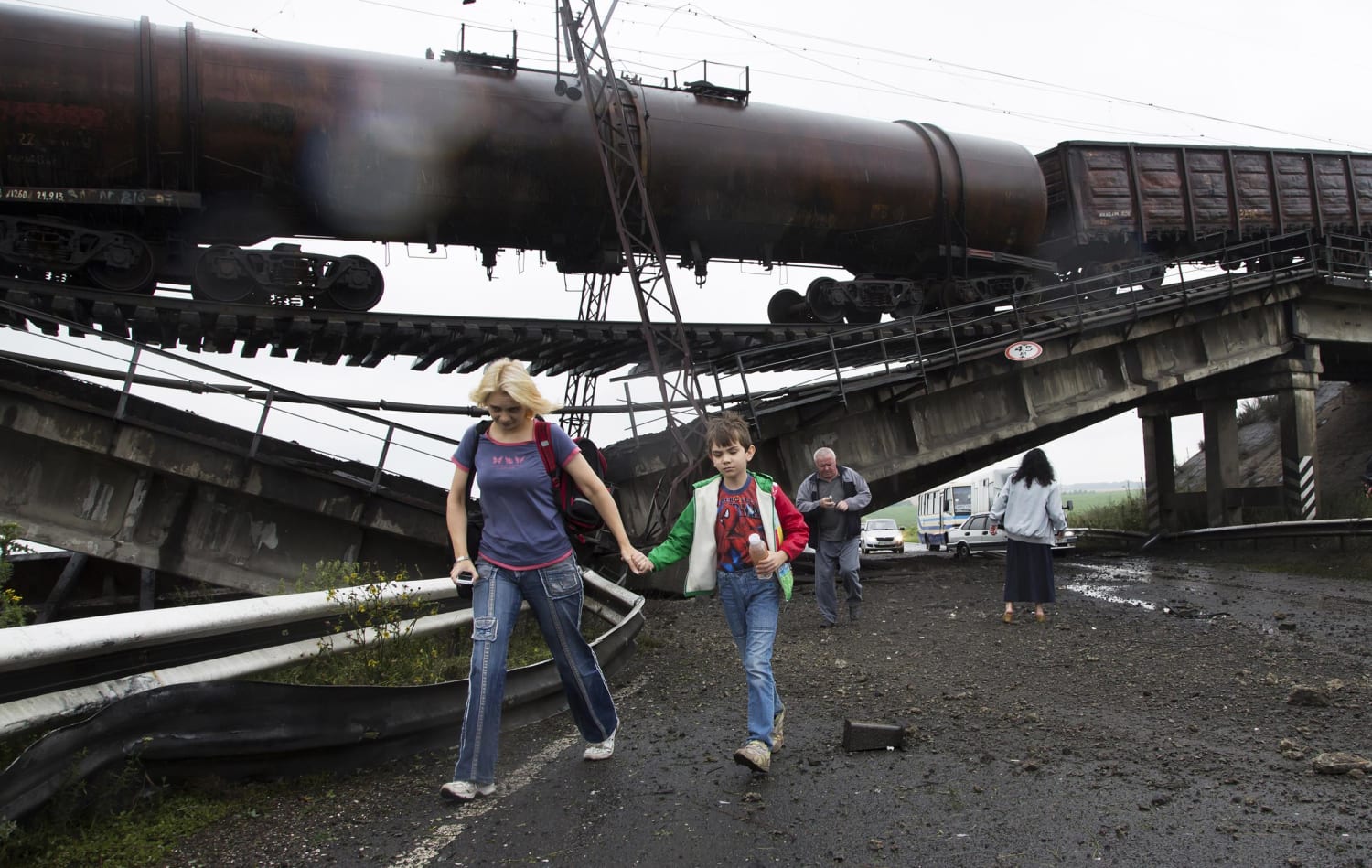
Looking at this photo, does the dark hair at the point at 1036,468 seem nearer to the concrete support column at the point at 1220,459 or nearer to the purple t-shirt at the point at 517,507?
the purple t-shirt at the point at 517,507

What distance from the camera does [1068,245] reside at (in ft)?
64.5

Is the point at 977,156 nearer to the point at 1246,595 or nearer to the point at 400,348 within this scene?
the point at 1246,595

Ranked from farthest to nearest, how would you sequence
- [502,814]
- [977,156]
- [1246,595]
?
[977,156] → [1246,595] → [502,814]

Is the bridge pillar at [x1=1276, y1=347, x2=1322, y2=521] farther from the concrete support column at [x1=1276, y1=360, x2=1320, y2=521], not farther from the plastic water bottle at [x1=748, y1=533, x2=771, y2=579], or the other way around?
the plastic water bottle at [x1=748, y1=533, x2=771, y2=579]

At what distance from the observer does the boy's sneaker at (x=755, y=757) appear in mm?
4246

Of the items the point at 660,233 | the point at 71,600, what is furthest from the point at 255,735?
the point at 660,233

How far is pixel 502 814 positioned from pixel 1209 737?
342 cm

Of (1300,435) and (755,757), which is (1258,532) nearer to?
(1300,435)

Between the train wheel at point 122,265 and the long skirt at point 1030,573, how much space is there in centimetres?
1042

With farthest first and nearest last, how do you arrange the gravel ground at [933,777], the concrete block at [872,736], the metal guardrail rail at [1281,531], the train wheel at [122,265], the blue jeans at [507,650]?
the metal guardrail rail at [1281,531], the train wheel at [122,265], the concrete block at [872,736], the blue jeans at [507,650], the gravel ground at [933,777]

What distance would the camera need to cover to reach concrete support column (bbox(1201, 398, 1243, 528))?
907 inches

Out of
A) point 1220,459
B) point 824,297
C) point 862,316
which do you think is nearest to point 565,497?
point 824,297

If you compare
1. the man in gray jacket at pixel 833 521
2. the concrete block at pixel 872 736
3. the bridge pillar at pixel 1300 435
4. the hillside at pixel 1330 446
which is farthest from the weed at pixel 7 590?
the hillside at pixel 1330 446

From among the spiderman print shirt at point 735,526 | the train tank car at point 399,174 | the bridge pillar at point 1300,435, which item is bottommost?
the spiderman print shirt at point 735,526
